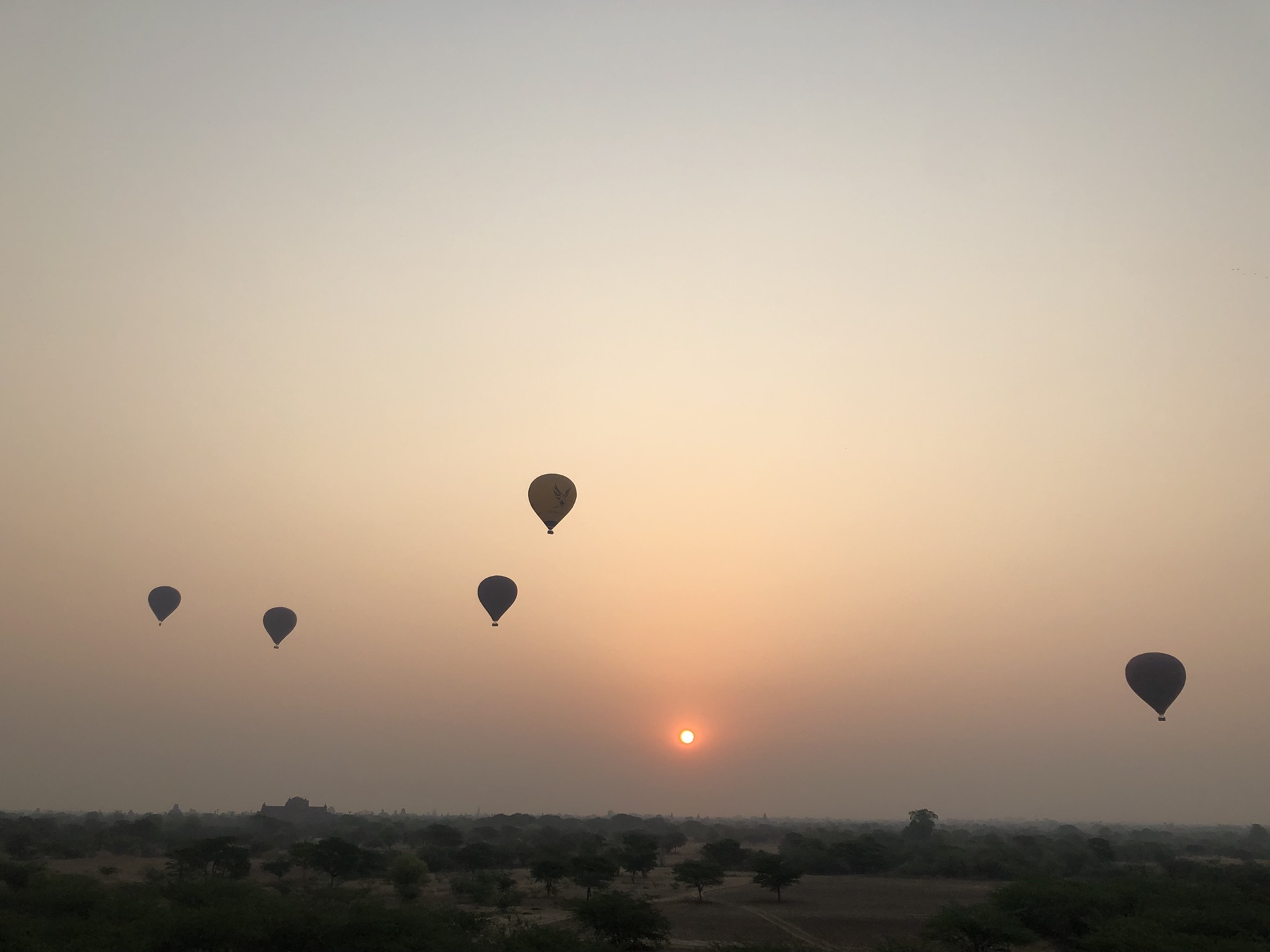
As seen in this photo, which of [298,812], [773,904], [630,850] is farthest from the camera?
[298,812]

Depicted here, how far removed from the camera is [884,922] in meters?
47.0

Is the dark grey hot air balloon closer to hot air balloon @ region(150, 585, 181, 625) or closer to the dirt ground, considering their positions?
the dirt ground

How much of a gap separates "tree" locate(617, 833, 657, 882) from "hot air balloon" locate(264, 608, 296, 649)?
95.9 feet

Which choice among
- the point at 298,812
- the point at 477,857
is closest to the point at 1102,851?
the point at 477,857

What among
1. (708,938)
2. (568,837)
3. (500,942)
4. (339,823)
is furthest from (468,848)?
(339,823)

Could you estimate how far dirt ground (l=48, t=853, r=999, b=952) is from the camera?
143 ft

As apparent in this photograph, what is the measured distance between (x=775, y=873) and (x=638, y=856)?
12.5 metres

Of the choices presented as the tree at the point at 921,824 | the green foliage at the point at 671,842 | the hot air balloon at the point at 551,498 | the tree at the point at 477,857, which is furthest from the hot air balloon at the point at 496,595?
the tree at the point at 921,824

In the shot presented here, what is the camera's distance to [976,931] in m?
34.3

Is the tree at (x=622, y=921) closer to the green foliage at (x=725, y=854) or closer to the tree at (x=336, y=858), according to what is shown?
the tree at (x=336, y=858)

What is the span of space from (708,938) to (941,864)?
38295 millimetres

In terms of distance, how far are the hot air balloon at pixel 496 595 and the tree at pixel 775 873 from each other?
25.5 meters

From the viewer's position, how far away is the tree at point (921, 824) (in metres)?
124

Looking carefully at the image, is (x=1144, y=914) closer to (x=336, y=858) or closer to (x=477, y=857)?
(x=336, y=858)
